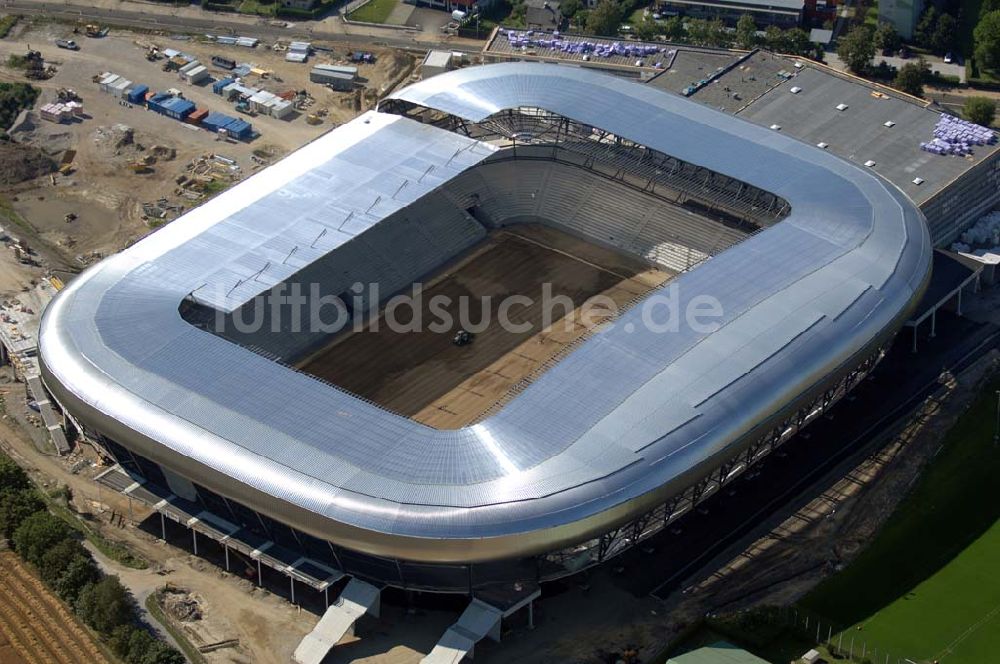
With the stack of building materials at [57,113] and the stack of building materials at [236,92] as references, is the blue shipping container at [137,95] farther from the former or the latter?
the stack of building materials at [236,92]

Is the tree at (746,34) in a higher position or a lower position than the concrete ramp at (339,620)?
higher

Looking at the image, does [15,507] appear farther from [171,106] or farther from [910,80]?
[910,80]

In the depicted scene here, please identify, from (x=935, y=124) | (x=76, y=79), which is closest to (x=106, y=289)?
(x=76, y=79)

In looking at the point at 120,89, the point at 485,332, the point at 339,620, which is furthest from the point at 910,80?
the point at 339,620

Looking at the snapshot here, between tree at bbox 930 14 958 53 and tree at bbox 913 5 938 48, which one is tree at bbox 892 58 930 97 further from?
tree at bbox 913 5 938 48

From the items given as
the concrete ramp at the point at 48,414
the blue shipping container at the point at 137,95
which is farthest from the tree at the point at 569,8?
the concrete ramp at the point at 48,414
